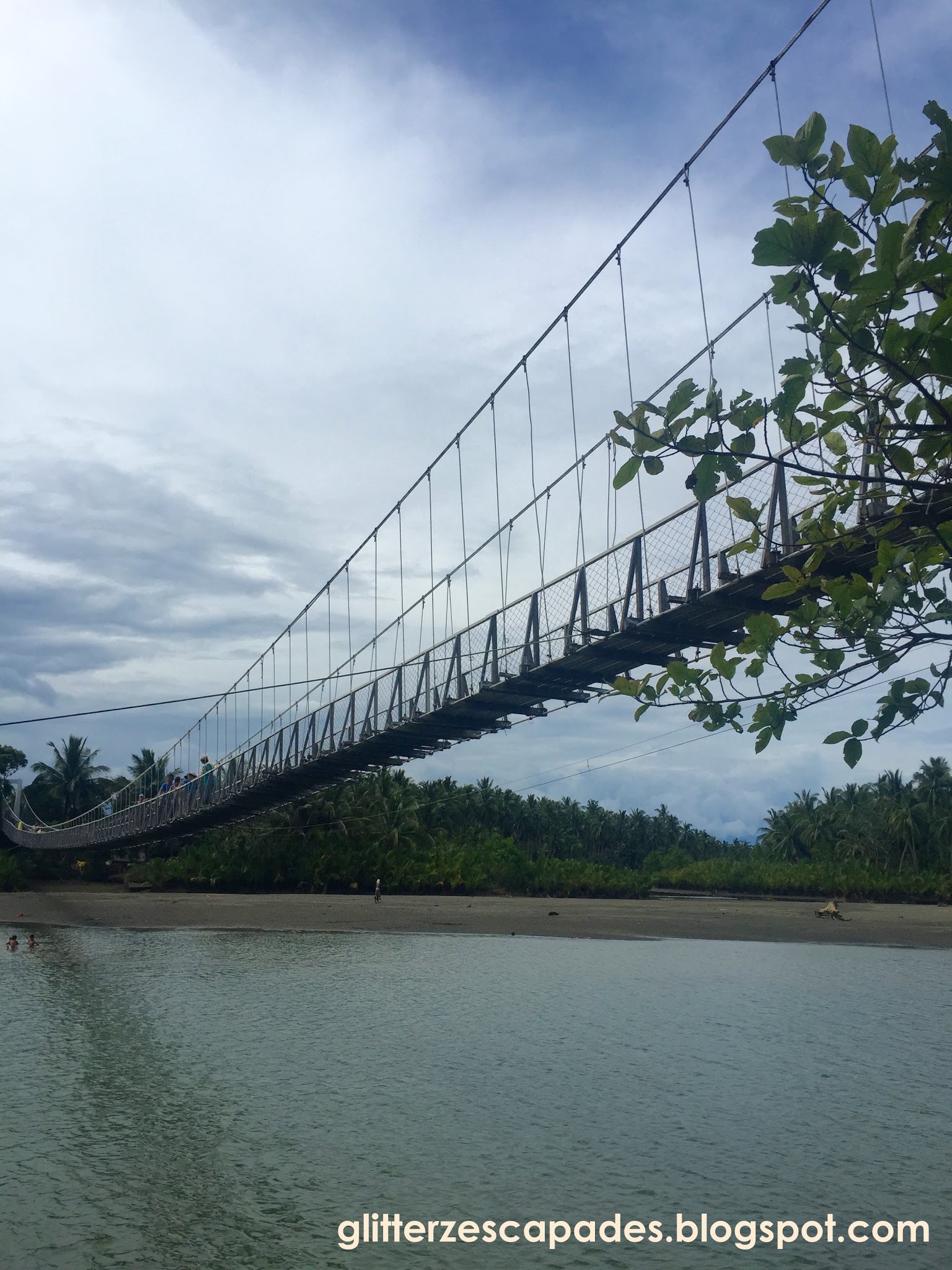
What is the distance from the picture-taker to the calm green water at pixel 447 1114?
5246 mm

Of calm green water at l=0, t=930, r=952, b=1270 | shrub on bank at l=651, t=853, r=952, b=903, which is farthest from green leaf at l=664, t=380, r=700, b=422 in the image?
shrub on bank at l=651, t=853, r=952, b=903

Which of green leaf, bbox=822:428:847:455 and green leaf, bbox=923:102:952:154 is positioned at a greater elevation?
green leaf, bbox=923:102:952:154

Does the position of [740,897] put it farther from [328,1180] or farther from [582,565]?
[328,1180]

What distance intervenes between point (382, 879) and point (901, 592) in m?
36.4

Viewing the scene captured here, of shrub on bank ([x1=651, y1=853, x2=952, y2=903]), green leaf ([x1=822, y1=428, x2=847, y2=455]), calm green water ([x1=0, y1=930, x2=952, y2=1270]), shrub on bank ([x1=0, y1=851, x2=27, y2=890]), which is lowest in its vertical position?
calm green water ([x1=0, y1=930, x2=952, y2=1270])

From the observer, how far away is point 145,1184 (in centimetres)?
590

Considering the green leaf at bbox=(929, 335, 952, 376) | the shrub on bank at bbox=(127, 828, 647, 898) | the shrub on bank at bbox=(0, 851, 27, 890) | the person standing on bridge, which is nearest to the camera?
the green leaf at bbox=(929, 335, 952, 376)

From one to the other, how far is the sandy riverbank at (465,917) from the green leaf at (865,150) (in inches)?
887

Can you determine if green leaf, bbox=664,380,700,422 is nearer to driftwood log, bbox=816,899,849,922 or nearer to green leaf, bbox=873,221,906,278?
green leaf, bbox=873,221,906,278

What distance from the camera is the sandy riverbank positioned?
24438 mm

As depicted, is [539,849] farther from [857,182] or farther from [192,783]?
[857,182]

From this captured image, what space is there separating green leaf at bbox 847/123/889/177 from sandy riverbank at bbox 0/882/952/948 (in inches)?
887

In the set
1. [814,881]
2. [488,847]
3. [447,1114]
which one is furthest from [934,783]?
[447,1114]

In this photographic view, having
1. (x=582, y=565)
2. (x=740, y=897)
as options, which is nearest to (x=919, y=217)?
(x=582, y=565)
